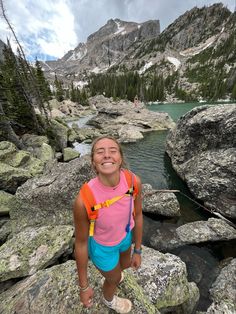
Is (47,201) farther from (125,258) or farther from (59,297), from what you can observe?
(125,258)

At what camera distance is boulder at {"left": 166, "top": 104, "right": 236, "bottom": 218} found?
10.1m

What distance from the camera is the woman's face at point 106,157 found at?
8.16ft

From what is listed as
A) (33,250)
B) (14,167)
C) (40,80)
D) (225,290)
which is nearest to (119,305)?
(33,250)

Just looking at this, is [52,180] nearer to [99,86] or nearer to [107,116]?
[107,116]

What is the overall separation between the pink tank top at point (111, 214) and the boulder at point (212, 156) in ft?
30.8

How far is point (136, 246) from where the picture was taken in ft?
11.1

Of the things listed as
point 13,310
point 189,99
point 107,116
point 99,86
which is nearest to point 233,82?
point 189,99

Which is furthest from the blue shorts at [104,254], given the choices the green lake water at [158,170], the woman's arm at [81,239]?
the green lake water at [158,170]

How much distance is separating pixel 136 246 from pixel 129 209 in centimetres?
109

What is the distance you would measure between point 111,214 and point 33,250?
454 cm

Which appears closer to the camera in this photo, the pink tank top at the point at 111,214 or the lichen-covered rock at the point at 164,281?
the pink tank top at the point at 111,214

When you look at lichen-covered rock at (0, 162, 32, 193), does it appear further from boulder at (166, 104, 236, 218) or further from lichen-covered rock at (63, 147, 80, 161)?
boulder at (166, 104, 236, 218)

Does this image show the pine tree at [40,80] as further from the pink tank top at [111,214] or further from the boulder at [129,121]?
Answer: the pink tank top at [111,214]

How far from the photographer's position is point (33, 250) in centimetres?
562
